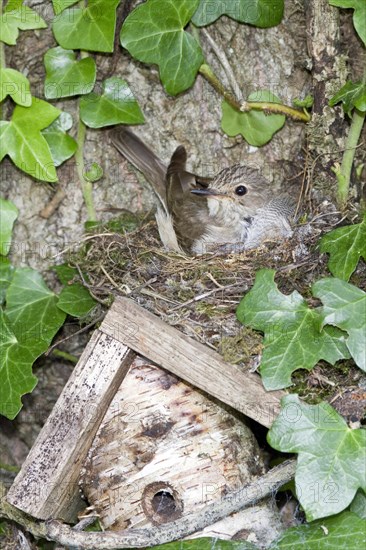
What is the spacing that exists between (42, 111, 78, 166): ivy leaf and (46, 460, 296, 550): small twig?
212cm

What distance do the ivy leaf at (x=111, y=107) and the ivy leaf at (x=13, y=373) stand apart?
127 centimetres

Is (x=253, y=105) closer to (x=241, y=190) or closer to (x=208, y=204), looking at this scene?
(x=241, y=190)

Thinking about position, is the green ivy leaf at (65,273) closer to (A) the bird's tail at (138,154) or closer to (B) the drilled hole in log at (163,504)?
(A) the bird's tail at (138,154)

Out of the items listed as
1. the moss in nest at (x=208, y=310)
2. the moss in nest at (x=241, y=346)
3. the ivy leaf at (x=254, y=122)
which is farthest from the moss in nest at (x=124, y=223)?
the moss in nest at (x=241, y=346)

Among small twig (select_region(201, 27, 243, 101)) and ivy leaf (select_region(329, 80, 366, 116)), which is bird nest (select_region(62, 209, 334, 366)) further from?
small twig (select_region(201, 27, 243, 101))

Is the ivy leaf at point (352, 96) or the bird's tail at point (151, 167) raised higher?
the ivy leaf at point (352, 96)

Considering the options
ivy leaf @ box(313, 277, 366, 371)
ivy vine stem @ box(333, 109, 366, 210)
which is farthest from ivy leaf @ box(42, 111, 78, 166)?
ivy leaf @ box(313, 277, 366, 371)

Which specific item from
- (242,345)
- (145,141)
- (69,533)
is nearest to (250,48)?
(145,141)

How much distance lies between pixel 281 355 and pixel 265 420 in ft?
0.97

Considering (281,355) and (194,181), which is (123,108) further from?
(281,355)

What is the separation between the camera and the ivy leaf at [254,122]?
5158 millimetres

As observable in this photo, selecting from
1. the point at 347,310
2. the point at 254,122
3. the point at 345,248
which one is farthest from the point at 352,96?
the point at 347,310

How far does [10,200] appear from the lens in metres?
5.33

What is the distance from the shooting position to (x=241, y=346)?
4.07 meters
